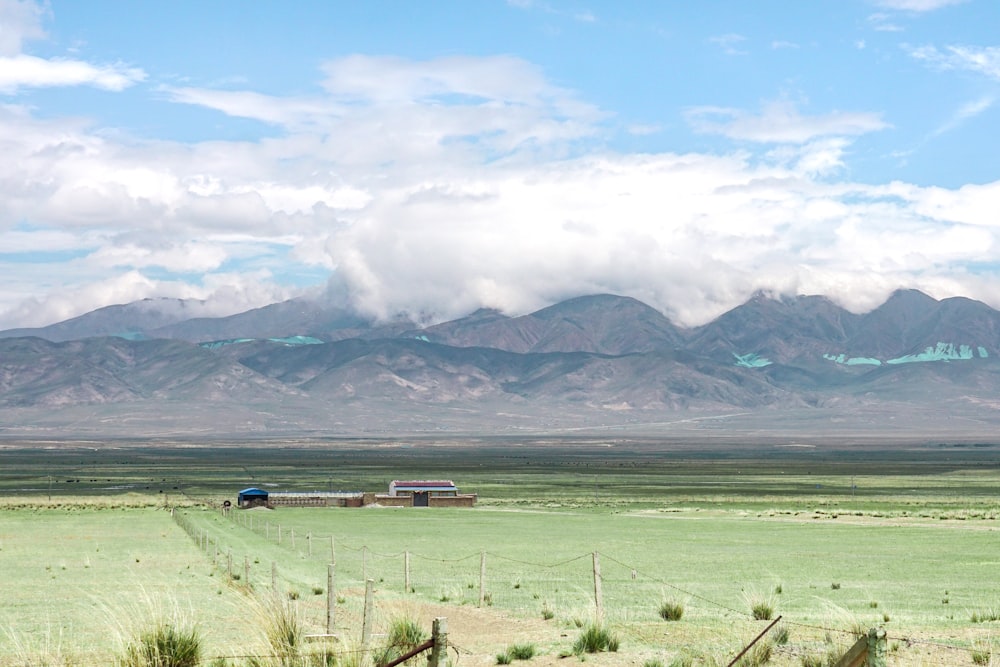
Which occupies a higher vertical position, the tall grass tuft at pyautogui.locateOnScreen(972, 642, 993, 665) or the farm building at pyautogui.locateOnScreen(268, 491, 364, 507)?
the tall grass tuft at pyautogui.locateOnScreen(972, 642, 993, 665)

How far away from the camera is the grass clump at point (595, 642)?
56.9ft

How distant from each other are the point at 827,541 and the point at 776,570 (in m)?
13.9

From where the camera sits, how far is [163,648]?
525 inches

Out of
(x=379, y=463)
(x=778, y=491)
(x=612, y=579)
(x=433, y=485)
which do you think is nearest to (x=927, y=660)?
(x=612, y=579)

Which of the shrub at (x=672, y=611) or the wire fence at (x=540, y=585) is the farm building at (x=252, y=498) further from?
the shrub at (x=672, y=611)

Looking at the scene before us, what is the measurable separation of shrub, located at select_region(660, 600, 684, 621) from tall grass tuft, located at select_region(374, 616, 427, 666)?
6.33 metres

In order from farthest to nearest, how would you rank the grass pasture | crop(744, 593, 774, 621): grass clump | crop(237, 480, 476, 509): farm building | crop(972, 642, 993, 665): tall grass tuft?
crop(237, 480, 476, 509): farm building
crop(744, 593, 774, 621): grass clump
the grass pasture
crop(972, 642, 993, 665): tall grass tuft

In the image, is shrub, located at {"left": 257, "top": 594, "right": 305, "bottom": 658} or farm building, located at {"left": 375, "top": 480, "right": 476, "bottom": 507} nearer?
shrub, located at {"left": 257, "top": 594, "right": 305, "bottom": 658}

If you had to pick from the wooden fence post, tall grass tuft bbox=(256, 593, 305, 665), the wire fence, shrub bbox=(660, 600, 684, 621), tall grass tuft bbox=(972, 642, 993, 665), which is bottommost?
the wire fence

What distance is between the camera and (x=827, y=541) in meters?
47.2

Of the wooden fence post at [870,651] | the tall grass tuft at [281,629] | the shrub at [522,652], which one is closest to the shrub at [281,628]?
the tall grass tuft at [281,629]

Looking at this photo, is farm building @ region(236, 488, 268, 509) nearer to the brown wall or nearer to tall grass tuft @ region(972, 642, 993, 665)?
the brown wall

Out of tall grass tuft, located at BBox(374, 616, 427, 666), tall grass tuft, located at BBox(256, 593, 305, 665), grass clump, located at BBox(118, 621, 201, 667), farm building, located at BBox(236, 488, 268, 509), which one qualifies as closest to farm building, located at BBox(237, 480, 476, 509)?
farm building, located at BBox(236, 488, 268, 509)

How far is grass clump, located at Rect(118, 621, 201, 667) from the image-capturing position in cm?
1298
